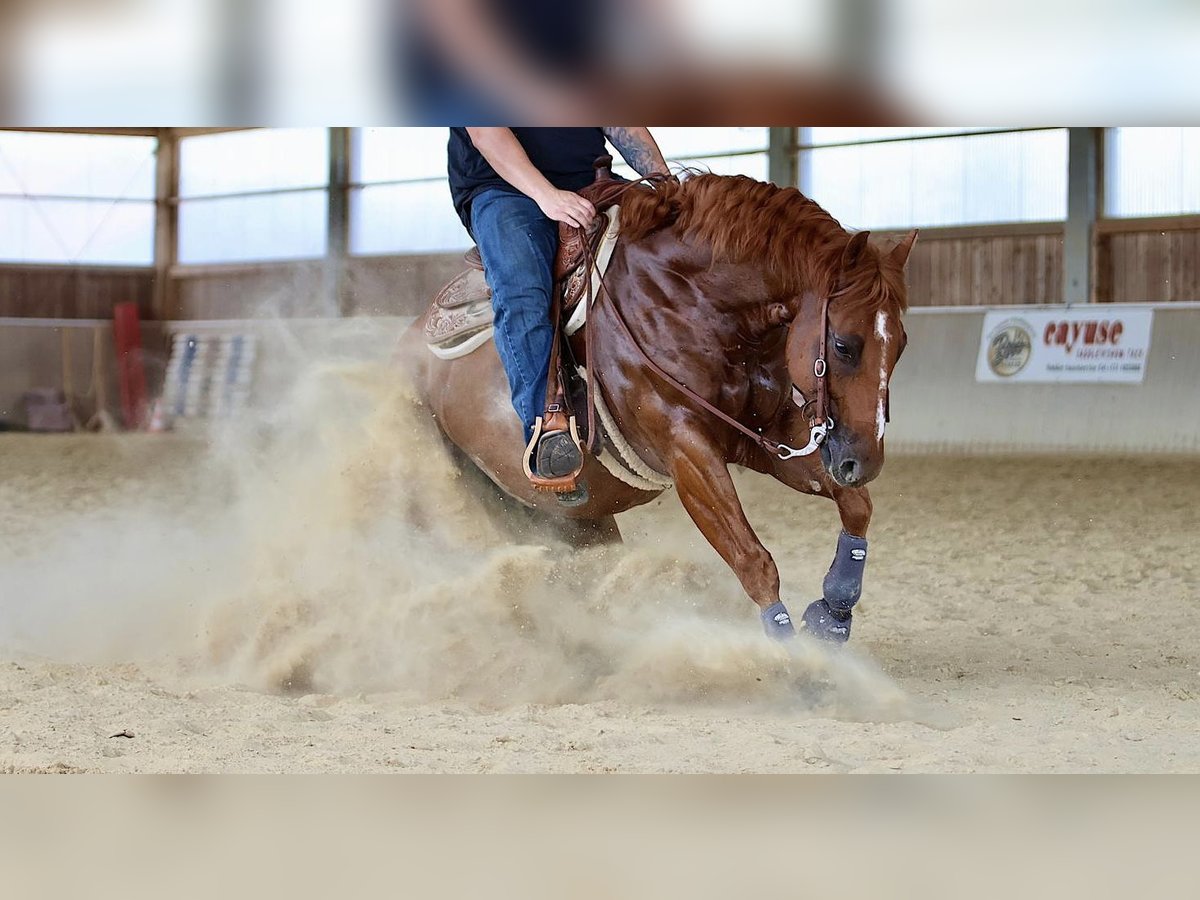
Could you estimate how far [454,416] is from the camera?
158 inches

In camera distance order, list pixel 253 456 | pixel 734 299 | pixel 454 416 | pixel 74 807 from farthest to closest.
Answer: pixel 253 456 < pixel 454 416 < pixel 734 299 < pixel 74 807

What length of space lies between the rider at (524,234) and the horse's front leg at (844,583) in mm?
793

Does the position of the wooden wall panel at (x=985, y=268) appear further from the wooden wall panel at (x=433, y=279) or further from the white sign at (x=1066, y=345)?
the white sign at (x=1066, y=345)

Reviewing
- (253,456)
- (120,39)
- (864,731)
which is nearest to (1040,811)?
(120,39)

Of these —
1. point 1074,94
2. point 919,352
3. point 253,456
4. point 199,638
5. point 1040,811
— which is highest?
point 919,352

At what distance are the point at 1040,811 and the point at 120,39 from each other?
1240mm

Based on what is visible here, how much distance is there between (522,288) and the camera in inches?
136

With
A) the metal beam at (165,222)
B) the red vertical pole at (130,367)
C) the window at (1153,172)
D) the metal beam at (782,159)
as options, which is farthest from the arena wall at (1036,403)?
the metal beam at (165,222)

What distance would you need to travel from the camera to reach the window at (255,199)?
1380cm

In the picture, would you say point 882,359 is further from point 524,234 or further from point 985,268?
point 985,268

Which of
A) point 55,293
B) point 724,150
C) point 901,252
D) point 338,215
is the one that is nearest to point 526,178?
point 901,252

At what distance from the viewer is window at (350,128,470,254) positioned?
13141 mm

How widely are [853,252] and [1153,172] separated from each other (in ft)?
33.6

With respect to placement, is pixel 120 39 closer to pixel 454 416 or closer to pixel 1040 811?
pixel 1040 811
